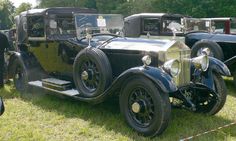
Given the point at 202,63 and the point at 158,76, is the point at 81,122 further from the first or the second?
the point at 202,63

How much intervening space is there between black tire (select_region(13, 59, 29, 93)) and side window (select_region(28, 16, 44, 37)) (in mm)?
687

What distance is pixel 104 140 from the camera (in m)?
4.74

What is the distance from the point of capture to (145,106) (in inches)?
189

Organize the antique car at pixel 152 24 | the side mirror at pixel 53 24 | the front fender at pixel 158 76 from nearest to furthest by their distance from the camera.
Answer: the front fender at pixel 158 76, the side mirror at pixel 53 24, the antique car at pixel 152 24

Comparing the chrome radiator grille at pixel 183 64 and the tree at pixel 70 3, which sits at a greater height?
the tree at pixel 70 3

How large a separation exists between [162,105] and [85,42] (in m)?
2.17

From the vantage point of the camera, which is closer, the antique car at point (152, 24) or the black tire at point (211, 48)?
the black tire at point (211, 48)

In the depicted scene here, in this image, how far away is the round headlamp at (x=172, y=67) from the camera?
4855mm

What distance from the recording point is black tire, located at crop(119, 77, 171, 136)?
455 cm

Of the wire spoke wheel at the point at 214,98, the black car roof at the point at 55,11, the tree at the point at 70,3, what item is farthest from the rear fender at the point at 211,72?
the tree at the point at 70,3

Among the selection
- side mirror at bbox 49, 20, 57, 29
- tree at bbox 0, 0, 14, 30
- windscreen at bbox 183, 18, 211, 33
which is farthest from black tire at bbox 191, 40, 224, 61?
tree at bbox 0, 0, 14, 30

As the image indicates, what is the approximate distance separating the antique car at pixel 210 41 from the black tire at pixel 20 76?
3.71m

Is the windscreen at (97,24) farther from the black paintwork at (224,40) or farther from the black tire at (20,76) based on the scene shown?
the black paintwork at (224,40)

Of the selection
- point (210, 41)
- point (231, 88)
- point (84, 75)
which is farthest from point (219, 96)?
point (210, 41)
